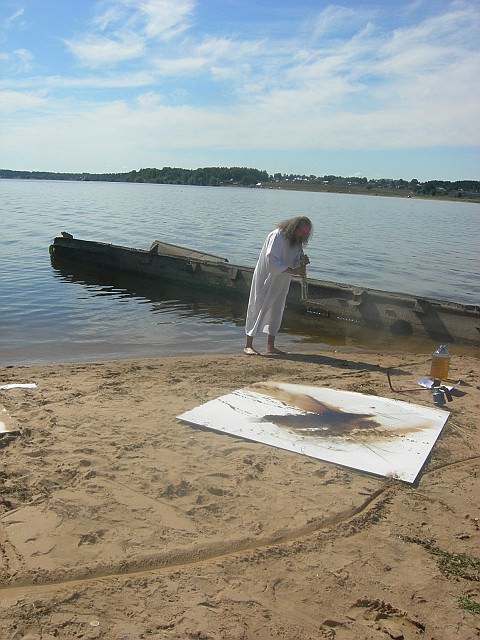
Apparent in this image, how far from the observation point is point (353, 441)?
4.93 metres

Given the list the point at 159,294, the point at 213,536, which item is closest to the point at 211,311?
the point at 159,294

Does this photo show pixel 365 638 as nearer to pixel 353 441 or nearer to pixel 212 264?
pixel 353 441

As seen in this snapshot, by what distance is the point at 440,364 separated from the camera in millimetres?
7184

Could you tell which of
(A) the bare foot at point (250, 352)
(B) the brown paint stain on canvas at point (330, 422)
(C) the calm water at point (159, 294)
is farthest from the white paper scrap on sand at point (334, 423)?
(C) the calm water at point (159, 294)

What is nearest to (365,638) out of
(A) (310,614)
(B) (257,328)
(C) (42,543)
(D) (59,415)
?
(A) (310,614)

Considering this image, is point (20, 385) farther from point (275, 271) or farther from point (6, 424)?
point (275, 271)

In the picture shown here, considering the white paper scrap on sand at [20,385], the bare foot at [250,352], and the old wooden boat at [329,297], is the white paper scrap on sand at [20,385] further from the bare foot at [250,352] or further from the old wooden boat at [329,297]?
the old wooden boat at [329,297]

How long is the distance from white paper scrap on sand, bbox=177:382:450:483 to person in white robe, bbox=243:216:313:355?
6.28 feet

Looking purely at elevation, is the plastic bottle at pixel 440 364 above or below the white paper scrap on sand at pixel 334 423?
above

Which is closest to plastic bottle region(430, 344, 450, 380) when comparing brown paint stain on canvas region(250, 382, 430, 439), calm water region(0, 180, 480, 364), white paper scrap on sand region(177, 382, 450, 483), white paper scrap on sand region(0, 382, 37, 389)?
white paper scrap on sand region(177, 382, 450, 483)

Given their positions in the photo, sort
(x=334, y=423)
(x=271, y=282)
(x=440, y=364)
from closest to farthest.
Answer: (x=334, y=423)
(x=440, y=364)
(x=271, y=282)

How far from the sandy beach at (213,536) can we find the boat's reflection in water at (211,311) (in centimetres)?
515

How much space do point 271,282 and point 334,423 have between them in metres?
3.01

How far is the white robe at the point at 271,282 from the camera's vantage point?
303 inches
